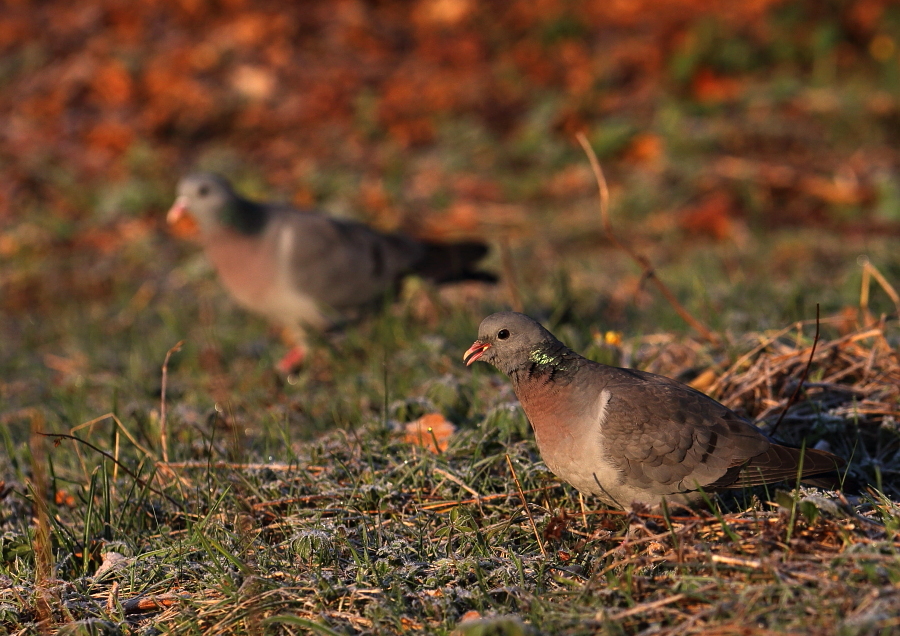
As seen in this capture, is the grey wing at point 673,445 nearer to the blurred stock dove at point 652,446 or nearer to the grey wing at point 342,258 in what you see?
the blurred stock dove at point 652,446

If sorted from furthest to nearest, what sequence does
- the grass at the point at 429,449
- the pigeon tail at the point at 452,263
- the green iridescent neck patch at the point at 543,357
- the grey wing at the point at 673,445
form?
the pigeon tail at the point at 452,263 < the green iridescent neck patch at the point at 543,357 < the grey wing at the point at 673,445 < the grass at the point at 429,449

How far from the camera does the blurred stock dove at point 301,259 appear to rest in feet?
19.0

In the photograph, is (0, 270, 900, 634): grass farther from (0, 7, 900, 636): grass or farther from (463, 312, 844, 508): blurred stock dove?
(463, 312, 844, 508): blurred stock dove

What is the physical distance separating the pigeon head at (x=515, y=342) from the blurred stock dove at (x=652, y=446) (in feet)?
0.49

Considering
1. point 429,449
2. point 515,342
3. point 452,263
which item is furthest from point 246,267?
point 515,342

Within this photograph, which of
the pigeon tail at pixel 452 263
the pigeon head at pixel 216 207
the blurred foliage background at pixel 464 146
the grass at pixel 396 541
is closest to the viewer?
the grass at pixel 396 541

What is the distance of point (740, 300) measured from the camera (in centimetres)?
531

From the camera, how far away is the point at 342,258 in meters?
5.88

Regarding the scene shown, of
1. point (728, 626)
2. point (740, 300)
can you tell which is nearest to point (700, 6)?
point (740, 300)

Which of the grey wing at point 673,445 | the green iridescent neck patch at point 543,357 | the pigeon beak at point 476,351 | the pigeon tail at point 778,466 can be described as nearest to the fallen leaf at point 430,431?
the pigeon beak at point 476,351

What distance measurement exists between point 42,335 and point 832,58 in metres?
8.95

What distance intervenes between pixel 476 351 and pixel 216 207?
10.8 feet

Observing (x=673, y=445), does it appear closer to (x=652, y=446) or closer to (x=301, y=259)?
(x=652, y=446)

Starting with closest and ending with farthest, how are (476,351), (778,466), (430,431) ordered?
(778,466) < (476,351) < (430,431)
